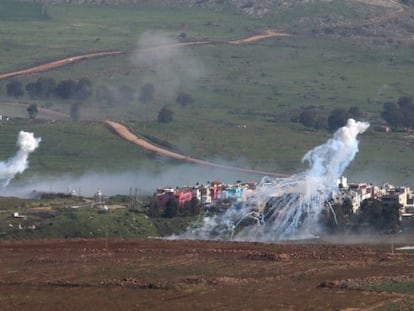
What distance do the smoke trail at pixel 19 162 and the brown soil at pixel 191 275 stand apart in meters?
36.8

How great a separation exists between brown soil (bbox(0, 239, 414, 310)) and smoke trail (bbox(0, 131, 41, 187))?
36776mm

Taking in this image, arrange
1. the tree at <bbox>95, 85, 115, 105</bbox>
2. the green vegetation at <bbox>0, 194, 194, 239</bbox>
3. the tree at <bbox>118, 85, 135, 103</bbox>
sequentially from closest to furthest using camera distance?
the green vegetation at <bbox>0, 194, 194, 239</bbox>
the tree at <bbox>95, 85, 115, 105</bbox>
the tree at <bbox>118, 85, 135, 103</bbox>

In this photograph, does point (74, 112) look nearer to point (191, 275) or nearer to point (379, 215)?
point (379, 215)

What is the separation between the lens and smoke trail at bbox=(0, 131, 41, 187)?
118375mm

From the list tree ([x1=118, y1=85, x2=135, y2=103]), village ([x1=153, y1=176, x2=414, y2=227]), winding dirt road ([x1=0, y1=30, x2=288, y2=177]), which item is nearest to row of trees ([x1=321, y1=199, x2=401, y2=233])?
village ([x1=153, y1=176, x2=414, y2=227])

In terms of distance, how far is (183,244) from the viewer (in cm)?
7994

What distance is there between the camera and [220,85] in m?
166

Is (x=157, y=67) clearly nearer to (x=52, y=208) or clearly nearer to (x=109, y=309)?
(x=52, y=208)

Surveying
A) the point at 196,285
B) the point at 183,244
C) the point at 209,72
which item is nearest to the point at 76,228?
the point at 183,244

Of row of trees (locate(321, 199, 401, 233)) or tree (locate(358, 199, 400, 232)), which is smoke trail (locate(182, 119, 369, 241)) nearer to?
row of trees (locate(321, 199, 401, 233))

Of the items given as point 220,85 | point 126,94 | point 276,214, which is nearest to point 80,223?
point 276,214

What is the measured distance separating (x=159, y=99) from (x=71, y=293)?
9959cm

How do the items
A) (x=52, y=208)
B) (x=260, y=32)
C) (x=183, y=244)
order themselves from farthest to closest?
(x=260, y=32)
(x=52, y=208)
(x=183, y=244)

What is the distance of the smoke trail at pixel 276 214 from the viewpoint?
91.3m
